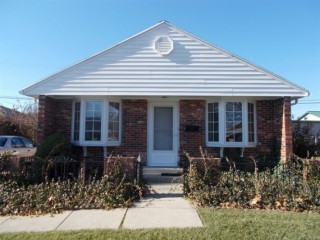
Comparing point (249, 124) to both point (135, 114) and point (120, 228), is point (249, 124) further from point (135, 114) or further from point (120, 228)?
point (120, 228)

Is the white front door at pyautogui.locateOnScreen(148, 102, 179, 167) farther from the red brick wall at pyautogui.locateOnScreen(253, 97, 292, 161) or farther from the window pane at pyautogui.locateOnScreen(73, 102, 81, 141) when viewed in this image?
the red brick wall at pyautogui.locateOnScreen(253, 97, 292, 161)

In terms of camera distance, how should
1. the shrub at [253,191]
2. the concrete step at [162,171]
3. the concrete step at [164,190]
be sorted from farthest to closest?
the concrete step at [162,171]
the concrete step at [164,190]
the shrub at [253,191]

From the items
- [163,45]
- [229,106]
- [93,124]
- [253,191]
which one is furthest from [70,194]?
[229,106]

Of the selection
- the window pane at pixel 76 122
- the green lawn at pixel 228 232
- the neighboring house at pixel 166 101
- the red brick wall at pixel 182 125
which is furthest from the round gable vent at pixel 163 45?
the green lawn at pixel 228 232

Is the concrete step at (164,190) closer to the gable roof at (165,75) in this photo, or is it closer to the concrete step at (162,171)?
the concrete step at (162,171)

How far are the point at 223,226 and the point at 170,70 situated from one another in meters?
5.86

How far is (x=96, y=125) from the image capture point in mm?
10031

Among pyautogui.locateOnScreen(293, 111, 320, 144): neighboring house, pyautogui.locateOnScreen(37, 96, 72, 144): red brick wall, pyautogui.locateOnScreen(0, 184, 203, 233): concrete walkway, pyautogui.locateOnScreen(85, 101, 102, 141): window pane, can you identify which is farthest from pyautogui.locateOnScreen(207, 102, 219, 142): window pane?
pyautogui.locateOnScreen(37, 96, 72, 144): red brick wall

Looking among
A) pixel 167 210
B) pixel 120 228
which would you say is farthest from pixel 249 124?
pixel 120 228

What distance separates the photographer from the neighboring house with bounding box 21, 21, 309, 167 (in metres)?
9.61

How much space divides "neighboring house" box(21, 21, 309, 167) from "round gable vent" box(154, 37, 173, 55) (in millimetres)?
→ 33

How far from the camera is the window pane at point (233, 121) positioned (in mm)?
10016

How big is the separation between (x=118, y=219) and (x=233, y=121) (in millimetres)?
A: 5843

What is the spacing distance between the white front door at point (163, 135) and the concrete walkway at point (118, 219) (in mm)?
3679
